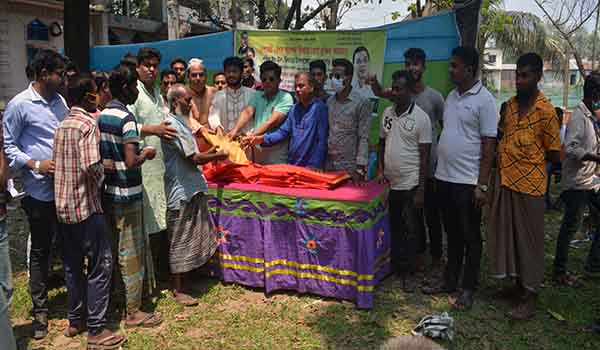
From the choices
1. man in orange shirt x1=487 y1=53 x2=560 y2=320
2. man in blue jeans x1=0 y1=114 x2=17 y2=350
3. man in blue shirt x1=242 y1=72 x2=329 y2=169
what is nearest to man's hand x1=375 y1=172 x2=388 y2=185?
man in blue shirt x1=242 y1=72 x2=329 y2=169

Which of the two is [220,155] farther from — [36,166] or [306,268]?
[36,166]

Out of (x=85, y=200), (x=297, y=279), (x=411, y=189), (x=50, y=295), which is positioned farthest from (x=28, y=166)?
(x=411, y=189)

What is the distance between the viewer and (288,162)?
4359 millimetres

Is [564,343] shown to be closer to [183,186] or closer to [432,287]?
[432,287]

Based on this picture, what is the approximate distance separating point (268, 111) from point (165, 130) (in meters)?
1.18

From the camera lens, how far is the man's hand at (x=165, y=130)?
3461 millimetres

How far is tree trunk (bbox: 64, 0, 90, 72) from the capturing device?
5.91 m

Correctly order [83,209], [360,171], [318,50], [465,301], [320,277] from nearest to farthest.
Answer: [83,209] < [465,301] < [320,277] < [360,171] < [318,50]

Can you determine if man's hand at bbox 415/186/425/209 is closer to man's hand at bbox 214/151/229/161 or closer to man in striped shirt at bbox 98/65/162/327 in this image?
man's hand at bbox 214/151/229/161

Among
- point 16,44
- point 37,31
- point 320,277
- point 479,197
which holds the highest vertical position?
point 37,31

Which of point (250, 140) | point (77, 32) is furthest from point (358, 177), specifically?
point (77, 32)

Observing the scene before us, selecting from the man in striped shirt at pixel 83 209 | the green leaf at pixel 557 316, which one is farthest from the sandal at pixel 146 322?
the green leaf at pixel 557 316

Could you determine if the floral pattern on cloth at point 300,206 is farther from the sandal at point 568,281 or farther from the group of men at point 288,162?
the sandal at point 568,281

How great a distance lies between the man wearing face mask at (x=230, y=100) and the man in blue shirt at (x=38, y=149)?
1.46 meters
